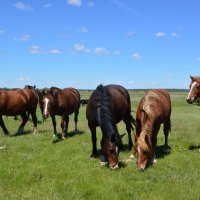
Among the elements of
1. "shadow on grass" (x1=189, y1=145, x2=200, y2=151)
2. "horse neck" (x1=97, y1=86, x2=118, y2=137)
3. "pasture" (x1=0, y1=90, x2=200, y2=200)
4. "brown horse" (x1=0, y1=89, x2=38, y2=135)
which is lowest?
"shadow on grass" (x1=189, y1=145, x2=200, y2=151)

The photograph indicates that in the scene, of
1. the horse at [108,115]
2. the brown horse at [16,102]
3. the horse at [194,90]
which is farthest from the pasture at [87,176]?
the brown horse at [16,102]

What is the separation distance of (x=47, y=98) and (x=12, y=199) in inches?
327

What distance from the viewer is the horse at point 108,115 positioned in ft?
33.9

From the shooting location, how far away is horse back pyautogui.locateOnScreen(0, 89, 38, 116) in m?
18.0

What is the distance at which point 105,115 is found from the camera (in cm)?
1089

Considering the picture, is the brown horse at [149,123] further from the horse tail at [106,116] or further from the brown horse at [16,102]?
the brown horse at [16,102]

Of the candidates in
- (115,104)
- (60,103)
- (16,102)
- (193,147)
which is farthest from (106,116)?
(16,102)

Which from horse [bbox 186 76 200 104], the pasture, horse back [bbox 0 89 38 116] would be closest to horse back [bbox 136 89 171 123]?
horse [bbox 186 76 200 104]

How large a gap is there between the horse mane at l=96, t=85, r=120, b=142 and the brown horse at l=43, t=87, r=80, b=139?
459 cm

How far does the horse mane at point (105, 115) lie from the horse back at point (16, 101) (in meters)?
7.66

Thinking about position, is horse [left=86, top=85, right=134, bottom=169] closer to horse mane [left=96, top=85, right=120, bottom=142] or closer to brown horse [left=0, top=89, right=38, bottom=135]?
horse mane [left=96, top=85, right=120, bottom=142]

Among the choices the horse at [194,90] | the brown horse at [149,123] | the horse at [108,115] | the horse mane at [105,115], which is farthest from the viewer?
the horse at [194,90]

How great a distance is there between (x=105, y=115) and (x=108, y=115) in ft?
0.31

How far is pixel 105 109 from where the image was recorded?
11062 mm
